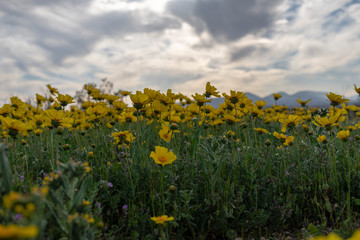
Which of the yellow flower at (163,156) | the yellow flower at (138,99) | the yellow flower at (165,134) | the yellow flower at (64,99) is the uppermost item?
the yellow flower at (64,99)

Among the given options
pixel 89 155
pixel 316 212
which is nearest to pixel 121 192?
pixel 89 155

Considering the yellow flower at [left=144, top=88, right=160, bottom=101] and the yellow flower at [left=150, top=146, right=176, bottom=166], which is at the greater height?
the yellow flower at [left=144, top=88, right=160, bottom=101]

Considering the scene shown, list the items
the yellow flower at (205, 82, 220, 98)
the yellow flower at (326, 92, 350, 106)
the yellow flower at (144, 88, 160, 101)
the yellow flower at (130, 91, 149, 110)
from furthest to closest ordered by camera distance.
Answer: the yellow flower at (205, 82, 220, 98) < the yellow flower at (326, 92, 350, 106) < the yellow flower at (144, 88, 160, 101) < the yellow flower at (130, 91, 149, 110)

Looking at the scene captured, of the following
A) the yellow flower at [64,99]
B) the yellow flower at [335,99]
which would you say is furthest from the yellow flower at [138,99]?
the yellow flower at [335,99]

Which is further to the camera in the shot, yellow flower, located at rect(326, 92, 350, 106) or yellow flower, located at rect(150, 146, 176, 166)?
yellow flower, located at rect(326, 92, 350, 106)

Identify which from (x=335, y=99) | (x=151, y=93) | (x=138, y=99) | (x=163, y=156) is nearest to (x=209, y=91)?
(x=151, y=93)

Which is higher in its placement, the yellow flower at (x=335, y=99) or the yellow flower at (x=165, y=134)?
the yellow flower at (x=335, y=99)

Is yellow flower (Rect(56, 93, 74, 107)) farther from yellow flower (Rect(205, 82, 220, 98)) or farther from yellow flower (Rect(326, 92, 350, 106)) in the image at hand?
yellow flower (Rect(326, 92, 350, 106))

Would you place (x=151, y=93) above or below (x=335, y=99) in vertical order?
above

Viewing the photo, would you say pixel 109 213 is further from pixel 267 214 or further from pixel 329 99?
pixel 329 99

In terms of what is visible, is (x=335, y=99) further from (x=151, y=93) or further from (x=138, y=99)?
(x=138, y=99)

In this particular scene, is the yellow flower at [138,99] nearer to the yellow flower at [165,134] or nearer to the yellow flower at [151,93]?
the yellow flower at [151,93]

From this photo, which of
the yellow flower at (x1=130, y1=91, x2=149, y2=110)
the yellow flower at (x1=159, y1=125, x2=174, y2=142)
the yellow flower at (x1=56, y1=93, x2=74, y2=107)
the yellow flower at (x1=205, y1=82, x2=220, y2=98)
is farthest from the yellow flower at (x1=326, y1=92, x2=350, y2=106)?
the yellow flower at (x1=56, y1=93, x2=74, y2=107)

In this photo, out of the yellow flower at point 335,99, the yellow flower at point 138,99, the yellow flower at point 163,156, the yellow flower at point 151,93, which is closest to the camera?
the yellow flower at point 163,156
